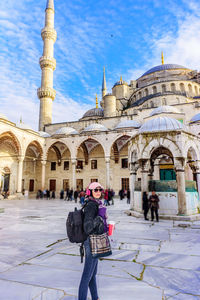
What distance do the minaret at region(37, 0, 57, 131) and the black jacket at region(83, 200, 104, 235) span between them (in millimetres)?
23134

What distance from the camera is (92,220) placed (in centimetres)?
162

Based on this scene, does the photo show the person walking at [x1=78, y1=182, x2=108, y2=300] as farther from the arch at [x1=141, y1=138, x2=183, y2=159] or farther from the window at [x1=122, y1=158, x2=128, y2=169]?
the window at [x1=122, y1=158, x2=128, y2=169]

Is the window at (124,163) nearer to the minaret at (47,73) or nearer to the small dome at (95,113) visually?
the small dome at (95,113)

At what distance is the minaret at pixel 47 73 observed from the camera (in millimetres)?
23031

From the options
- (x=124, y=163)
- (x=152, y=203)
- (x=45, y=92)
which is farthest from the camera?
(x=45, y=92)

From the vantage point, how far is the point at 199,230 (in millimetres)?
4559

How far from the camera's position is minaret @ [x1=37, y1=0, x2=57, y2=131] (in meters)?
23.0

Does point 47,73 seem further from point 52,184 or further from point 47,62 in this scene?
point 52,184

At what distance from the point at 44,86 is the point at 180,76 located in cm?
1824

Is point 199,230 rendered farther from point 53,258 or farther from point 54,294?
point 54,294

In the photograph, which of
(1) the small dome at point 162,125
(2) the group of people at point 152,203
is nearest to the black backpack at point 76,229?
(2) the group of people at point 152,203

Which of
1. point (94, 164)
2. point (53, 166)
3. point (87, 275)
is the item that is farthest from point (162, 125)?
point (53, 166)

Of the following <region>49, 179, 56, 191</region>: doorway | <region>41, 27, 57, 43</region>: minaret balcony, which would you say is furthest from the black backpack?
<region>41, 27, 57, 43</region>: minaret balcony

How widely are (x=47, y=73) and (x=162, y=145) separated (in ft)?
70.3
